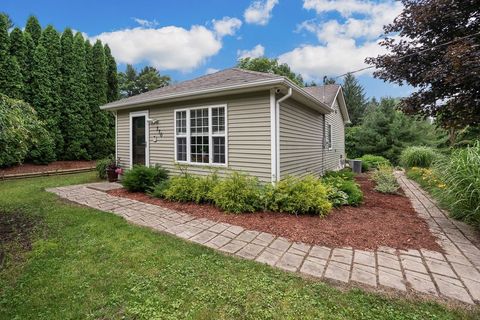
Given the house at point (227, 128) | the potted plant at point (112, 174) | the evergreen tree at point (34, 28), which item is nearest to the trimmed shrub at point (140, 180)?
the house at point (227, 128)

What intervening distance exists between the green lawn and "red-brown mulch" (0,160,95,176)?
8628 millimetres

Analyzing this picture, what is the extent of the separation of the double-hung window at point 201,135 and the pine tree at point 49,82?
318 inches

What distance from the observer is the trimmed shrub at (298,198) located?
4.60 m

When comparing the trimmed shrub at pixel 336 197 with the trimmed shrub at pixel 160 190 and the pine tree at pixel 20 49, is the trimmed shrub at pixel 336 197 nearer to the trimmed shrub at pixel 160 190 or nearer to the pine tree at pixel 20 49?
the trimmed shrub at pixel 160 190

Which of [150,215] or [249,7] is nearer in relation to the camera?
[150,215]

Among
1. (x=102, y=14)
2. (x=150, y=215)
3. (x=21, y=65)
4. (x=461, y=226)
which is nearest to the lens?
(x=461, y=226)

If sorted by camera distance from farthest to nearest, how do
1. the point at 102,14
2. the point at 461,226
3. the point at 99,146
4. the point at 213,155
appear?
the point at 99,146, the point at 102,14, the point at 213,155, the point at 461,226

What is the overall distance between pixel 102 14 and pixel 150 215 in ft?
30.3

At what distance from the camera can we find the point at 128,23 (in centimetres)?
1116

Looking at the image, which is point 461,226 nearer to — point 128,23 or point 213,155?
point 213,155

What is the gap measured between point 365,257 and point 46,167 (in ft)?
41.7

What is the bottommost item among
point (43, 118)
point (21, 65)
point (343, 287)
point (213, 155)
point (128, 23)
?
point (343, 287)

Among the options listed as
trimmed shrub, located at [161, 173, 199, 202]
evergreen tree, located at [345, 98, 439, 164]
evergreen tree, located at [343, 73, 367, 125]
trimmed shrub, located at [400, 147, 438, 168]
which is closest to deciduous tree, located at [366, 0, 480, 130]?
trimmed shrub, located at [161, 173, 199, 202]

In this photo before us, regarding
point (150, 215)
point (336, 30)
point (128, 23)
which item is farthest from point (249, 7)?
point (150, 215)
